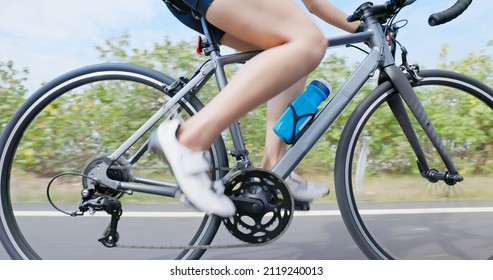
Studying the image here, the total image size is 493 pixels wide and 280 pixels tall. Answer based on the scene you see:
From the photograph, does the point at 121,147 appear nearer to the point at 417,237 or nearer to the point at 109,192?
the point at 109,192

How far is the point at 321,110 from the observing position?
2.49m

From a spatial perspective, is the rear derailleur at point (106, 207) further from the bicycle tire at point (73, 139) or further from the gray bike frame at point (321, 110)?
the bicycle tire at point (73, 139)

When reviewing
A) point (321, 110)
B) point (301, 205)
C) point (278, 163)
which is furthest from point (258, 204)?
point (321, 110)

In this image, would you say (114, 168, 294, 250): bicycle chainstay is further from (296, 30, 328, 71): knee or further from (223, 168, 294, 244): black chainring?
(296, 30, 328, 71): knee

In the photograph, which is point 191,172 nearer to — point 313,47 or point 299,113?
point 299,113

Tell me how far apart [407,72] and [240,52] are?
0.73 m

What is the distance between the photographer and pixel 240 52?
2471 millimetres

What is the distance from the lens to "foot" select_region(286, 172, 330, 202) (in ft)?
8.59

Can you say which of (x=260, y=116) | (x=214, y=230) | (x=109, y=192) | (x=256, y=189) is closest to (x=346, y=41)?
(x=256, y=189)

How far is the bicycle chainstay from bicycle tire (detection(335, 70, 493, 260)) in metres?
0.26

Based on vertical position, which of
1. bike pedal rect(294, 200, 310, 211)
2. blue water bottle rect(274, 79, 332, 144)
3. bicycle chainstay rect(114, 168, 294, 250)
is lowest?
bicycle chainstay rect(114, 168, 294, 250)

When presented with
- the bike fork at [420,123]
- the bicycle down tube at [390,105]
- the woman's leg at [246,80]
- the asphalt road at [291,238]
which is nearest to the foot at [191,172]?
the woman's leg at [246,80]

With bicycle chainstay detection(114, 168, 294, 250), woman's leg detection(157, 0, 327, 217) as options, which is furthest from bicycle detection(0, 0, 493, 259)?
woman's leg detection(157, 0, 327, 217)

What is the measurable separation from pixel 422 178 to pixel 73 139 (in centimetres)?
164
